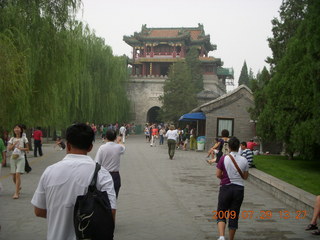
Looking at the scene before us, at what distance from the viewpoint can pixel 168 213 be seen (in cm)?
778

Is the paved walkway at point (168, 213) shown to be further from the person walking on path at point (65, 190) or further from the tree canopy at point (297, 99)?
the person walking on path at point (65, 190)

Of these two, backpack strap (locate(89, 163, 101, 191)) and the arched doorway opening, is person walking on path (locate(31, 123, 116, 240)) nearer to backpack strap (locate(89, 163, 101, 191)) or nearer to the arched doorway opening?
backpack strap (locate(89, 163, 101, 191))

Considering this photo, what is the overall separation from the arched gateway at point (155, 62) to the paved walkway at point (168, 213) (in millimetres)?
45456

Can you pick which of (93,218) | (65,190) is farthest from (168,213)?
(93,218)

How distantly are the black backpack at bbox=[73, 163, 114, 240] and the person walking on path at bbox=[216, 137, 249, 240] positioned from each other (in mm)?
3099

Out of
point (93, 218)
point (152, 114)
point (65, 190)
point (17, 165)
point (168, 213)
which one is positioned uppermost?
point (152, 114)

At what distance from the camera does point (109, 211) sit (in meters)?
2.93

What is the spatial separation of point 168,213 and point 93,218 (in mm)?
5075

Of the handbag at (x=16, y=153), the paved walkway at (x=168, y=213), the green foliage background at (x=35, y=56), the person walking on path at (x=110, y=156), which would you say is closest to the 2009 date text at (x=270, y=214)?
the paved walkway at (x=168, y=213)

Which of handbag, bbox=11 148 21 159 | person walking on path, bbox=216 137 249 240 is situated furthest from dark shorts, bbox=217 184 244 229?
handbag, bbox=11 148 21 159

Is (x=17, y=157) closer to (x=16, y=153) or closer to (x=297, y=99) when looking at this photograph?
(x=16, y=153)

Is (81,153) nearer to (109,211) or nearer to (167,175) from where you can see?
(109,211)

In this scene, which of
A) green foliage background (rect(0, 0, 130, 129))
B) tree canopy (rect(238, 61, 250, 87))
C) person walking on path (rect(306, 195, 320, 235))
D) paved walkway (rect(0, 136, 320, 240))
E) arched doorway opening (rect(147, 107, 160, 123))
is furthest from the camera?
tree canopy (rect(238, 61, 250, 87))

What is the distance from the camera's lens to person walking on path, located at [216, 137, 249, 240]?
5.73 metres
